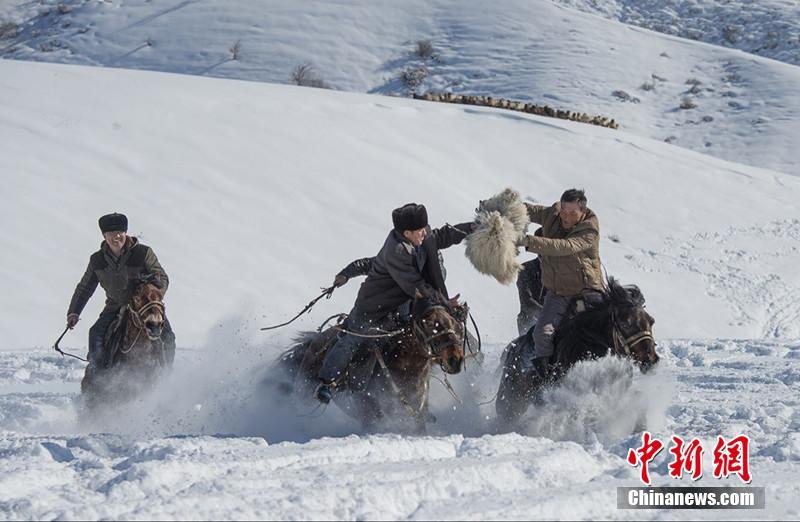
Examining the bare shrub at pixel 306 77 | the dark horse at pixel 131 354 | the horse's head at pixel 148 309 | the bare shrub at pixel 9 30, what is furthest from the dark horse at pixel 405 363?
the bare shrub at pixel 9 30

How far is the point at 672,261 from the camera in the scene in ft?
69.1

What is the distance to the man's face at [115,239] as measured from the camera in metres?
9.48

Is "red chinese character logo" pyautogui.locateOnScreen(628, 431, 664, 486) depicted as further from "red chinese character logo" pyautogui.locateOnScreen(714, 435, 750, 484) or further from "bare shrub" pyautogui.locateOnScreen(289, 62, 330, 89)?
"bare shrub" pyautogui.locateOnScreen(289, 62, 330, 89)

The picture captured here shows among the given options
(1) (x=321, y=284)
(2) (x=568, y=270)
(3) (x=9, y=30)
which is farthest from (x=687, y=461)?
(3) (x=9, y=30)

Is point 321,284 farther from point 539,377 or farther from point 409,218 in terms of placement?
point 409,218

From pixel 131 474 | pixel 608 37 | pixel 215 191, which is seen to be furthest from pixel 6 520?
pixel 608 37

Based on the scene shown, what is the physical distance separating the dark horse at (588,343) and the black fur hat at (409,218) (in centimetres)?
139

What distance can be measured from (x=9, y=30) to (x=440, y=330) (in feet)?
143

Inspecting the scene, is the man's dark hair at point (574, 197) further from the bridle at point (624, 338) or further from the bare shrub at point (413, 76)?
the bare shrub at point (413, 76)

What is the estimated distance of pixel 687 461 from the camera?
6.79 metres

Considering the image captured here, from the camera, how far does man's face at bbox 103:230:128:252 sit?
948cm

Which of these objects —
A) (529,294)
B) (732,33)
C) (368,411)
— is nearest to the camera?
(368,411)

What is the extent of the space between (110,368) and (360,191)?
11.9 metres

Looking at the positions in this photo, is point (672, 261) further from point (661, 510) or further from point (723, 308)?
point (661, 510)
